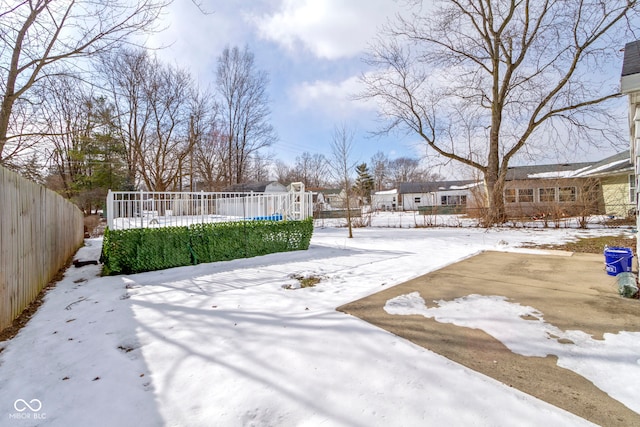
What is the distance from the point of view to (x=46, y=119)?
6977mm

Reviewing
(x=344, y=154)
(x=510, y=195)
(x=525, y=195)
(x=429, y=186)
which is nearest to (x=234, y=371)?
(x=344, y=154)

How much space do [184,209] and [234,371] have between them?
6392mm

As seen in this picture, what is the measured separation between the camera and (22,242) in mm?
3482

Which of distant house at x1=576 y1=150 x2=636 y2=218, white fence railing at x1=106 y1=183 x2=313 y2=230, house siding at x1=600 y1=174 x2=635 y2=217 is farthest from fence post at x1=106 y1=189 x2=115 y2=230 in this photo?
house siding at x1=600 y1=174 x2=635 y2=217

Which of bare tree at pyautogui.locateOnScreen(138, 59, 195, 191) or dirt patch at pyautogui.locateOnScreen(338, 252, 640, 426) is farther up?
bare tree at pyautogui.locateOnScreen(138, 59, 195, 191)

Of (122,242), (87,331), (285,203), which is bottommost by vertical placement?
(87,331)

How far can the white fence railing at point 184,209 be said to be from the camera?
5887 mm

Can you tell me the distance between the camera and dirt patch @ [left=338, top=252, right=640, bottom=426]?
69.1 inches

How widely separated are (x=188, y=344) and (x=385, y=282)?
9.46 feet

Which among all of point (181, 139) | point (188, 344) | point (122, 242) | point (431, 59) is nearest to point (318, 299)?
point (188, 344)

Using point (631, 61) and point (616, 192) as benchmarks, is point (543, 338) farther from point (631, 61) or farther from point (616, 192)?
point (616, 192)

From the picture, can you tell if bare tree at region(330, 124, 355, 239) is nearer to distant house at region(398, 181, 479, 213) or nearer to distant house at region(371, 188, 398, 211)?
distant house at region(398, 181, 479, 213)

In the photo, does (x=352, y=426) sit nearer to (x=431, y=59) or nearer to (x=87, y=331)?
(x=87, y=331)

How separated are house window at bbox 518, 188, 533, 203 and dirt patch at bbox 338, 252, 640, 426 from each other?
19.1 meters
